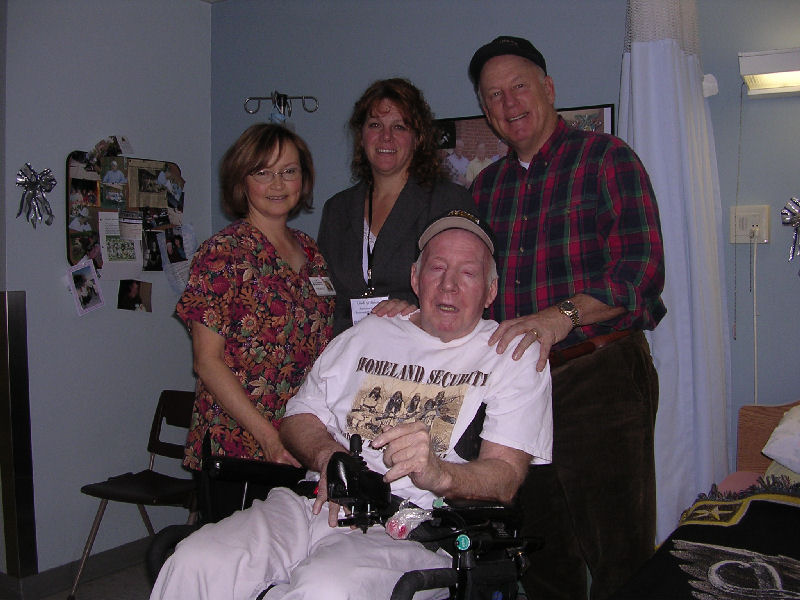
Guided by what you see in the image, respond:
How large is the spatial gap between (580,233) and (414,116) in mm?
677

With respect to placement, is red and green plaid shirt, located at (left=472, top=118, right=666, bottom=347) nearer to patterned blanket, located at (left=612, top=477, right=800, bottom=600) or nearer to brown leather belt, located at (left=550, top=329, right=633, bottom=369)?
brown leather belt, located at (left=550, top=329, right=633, bottom=369)

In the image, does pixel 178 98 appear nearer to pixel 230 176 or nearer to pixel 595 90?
pixel 230 176

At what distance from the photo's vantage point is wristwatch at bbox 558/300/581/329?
1.85 m

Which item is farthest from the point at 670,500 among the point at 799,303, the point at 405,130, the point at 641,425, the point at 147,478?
the point at 147,478

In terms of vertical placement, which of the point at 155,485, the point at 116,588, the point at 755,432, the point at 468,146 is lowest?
the point at 116,588

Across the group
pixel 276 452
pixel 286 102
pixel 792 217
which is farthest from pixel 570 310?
pixel 286 102

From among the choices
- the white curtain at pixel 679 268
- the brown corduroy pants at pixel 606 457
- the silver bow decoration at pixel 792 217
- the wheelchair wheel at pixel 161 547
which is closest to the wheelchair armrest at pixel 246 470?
the wheelchair wheel at pixel 161 547

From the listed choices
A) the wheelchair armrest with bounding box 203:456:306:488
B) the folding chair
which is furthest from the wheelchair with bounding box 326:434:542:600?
the folding chair

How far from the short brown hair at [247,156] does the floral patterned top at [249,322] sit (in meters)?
0.08

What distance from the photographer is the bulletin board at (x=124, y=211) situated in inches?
135

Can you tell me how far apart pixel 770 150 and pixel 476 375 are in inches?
64.1

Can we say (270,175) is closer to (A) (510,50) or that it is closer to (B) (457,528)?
(A) (510,50)

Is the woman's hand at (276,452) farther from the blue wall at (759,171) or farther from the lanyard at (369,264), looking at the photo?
the blue wall at (759,171)

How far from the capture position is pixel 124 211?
3.65m
